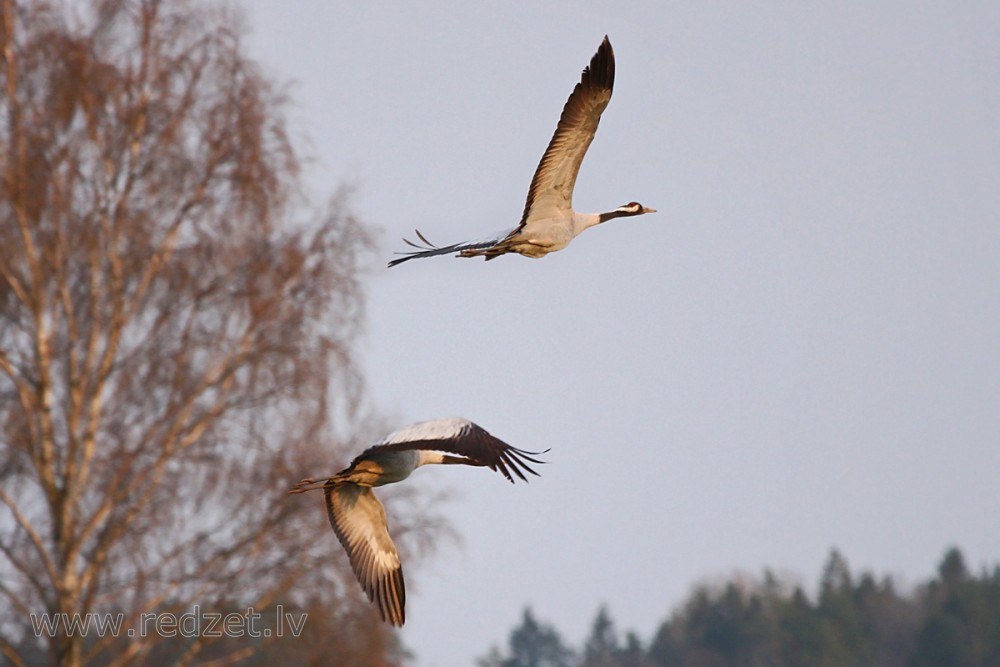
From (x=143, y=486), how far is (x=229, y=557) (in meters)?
0.99

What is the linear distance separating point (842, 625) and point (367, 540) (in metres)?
53.6

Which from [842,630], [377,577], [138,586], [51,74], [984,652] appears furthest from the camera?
[842,630]

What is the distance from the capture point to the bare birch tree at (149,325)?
518 inches

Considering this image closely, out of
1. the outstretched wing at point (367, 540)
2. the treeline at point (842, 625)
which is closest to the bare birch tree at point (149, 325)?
the outstretched wing at point (367, 540)

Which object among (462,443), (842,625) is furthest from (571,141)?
(842,625)

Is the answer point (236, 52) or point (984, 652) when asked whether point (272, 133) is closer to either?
point (236, 52)

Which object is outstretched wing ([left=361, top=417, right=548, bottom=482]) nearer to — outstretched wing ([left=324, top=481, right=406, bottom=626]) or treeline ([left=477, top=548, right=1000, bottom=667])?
outstretched wing ([left=324, top=481, right=406, bottom=626])

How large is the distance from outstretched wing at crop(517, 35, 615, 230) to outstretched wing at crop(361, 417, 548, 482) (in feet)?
5.58

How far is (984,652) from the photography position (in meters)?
55.6

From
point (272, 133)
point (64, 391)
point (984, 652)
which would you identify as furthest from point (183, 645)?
point (984, 652)

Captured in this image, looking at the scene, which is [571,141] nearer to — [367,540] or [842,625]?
[367,540]

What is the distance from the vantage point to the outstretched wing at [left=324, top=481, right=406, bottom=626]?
911 cm

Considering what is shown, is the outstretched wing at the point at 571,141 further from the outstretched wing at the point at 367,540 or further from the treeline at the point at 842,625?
the treeline at the point at 842,625

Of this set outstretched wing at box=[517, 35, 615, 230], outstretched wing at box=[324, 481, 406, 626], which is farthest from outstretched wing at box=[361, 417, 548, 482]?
outstretched wing at box=[517, 35, 615, 230]
